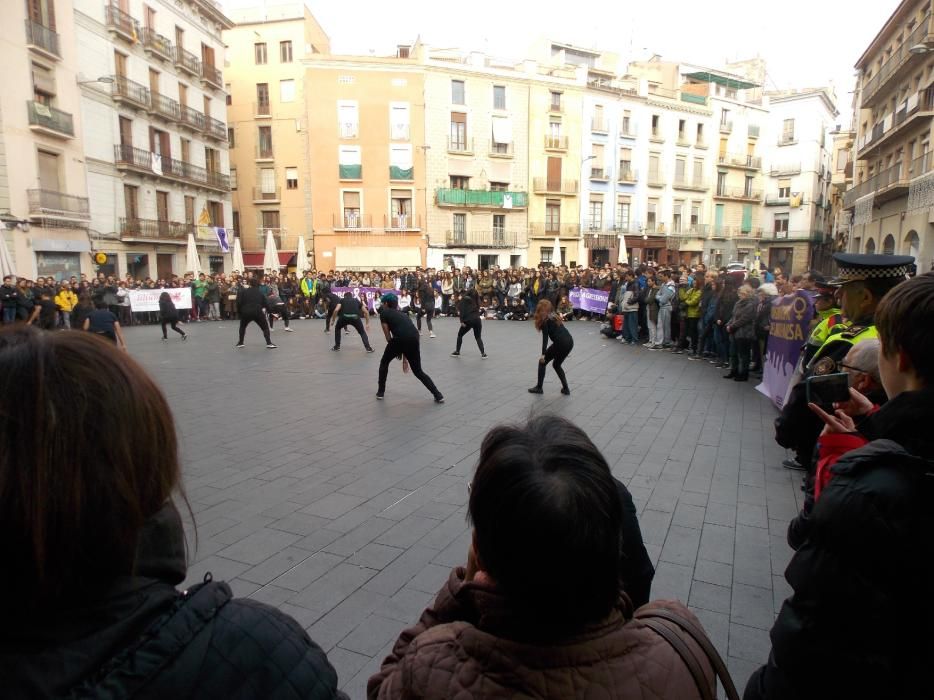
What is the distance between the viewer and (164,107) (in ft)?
103

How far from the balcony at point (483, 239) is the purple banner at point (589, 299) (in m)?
18.8

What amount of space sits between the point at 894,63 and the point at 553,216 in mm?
20775

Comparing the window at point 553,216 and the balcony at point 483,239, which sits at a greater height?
the window at point 553,216

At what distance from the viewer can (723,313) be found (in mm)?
11203

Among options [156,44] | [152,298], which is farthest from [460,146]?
[152,298]

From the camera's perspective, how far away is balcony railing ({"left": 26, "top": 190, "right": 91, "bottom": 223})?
23.7 meters

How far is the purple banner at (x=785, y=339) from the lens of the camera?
737 centimetres

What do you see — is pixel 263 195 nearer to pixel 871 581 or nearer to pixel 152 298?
pixel 152 298

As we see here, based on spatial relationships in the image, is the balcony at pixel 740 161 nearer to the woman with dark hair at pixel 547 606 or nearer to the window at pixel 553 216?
the window at pixel 553 216

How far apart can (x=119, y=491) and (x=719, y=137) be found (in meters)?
56.1

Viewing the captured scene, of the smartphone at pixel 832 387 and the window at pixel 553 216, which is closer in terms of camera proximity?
the smartphone at pixel 832 387

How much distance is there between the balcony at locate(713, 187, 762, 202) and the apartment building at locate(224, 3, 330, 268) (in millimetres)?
33765

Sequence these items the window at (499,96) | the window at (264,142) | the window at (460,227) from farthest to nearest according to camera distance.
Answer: the window at (264,142) → the window at (499,96) → the window at (460,227)

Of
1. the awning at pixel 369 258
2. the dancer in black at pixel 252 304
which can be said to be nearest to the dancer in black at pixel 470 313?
the dancer in black at pixel 252 304
